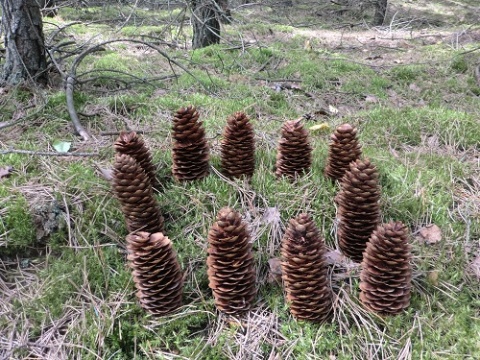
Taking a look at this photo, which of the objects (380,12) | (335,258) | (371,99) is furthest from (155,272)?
(380,12)

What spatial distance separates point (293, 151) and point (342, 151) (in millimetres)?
291

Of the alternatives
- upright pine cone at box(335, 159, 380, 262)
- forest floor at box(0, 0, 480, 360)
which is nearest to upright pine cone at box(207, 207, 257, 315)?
forest floor at box(0, 0, 480, 360)

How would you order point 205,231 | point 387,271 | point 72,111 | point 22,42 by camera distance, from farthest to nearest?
point 22,42, point 72,111, point 205,231, point 387,271

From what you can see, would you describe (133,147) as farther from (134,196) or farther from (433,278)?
(433,278)

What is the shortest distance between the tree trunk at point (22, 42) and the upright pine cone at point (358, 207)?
10.1ft

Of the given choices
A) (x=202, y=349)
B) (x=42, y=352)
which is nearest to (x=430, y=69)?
(x=202, y=349)

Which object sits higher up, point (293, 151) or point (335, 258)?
point (293, 151)

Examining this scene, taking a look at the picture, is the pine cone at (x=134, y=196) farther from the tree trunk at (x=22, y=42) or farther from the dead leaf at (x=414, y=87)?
the dead leaf at (x=414, y=87)

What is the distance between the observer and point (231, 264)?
1961 mm

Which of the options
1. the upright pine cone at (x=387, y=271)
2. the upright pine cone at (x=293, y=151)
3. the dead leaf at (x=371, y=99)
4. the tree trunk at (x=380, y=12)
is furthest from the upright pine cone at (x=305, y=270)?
the tree trunk at (x=380, y=12)

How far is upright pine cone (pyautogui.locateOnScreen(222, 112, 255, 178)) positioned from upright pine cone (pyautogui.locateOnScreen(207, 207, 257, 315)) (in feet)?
2.25

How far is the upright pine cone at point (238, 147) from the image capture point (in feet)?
8.29

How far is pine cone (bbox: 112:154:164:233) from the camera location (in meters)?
2.15

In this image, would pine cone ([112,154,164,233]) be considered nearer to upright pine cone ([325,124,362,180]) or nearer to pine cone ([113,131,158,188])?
pine cone ([113,131,158,188])
